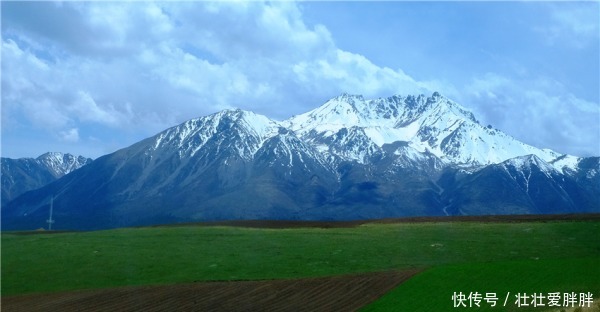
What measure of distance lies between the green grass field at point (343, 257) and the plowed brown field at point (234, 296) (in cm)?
262

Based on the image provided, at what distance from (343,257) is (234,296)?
18882 mm

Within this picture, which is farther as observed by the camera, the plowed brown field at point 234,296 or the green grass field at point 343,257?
the green grass field at point 343,257

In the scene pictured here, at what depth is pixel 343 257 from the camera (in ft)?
229

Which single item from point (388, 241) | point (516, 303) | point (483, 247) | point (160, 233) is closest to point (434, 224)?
point (388, 241)

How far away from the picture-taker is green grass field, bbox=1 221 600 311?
166ft

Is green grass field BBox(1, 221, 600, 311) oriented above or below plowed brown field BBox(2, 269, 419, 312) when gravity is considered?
above

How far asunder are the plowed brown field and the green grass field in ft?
8.60

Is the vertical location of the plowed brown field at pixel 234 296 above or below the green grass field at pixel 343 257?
below

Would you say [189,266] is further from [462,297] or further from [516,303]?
[516,303]

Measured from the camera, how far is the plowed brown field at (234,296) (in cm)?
4984

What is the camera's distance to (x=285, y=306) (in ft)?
162

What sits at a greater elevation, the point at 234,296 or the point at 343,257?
the point at 343,257

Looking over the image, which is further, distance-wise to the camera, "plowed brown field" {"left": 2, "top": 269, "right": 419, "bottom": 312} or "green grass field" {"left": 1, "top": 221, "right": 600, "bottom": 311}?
"green grass field" {"left": 1, "top": 221, "right": 600, "bottom": 311}

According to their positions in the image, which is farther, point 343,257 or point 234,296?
point 343,257
